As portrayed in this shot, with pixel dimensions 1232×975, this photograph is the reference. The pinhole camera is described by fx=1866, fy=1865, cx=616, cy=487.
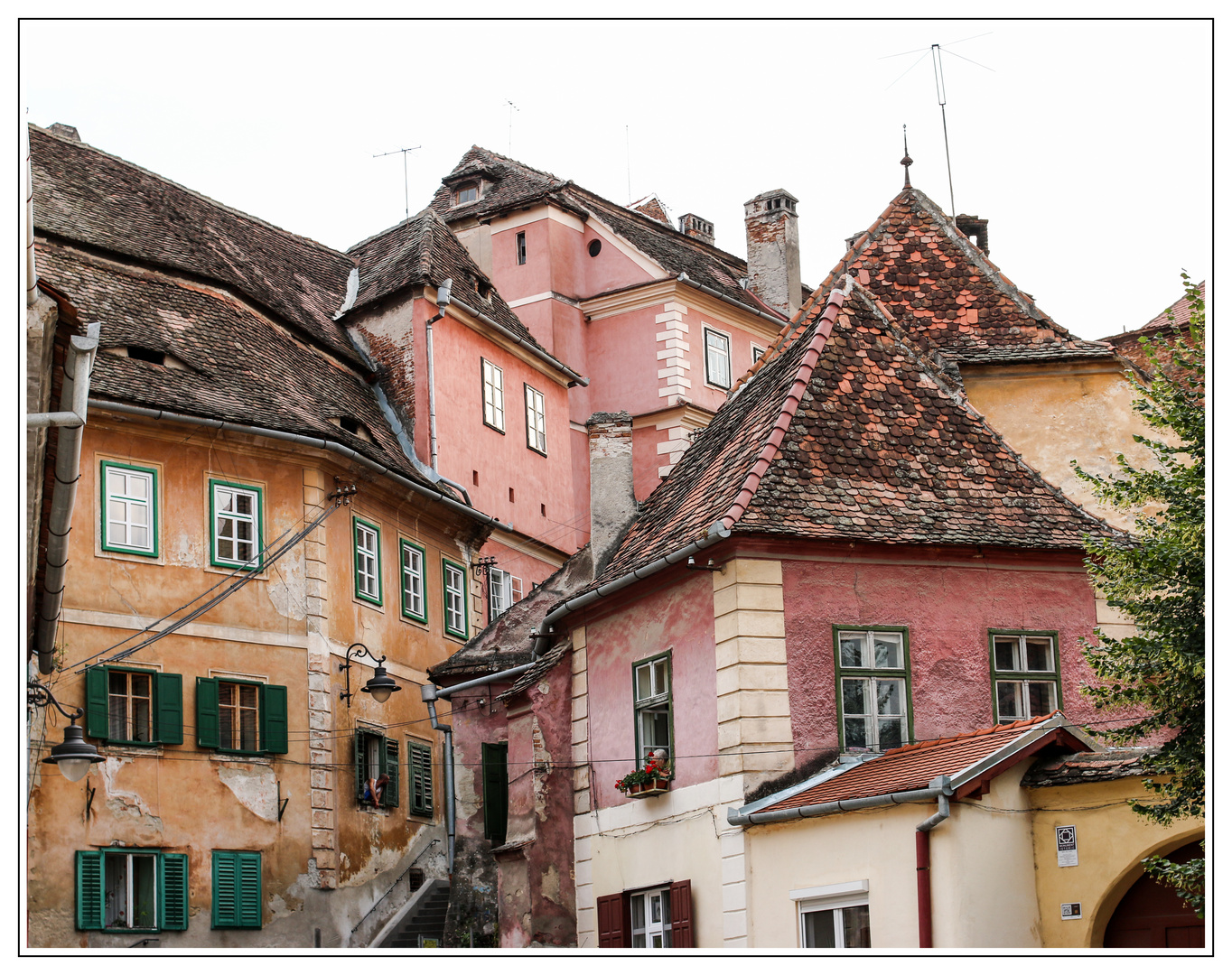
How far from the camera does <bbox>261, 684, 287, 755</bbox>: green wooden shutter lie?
25.4 meters

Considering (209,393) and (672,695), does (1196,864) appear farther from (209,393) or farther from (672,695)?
(209,393)

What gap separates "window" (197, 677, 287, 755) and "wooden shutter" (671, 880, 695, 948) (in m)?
7.97

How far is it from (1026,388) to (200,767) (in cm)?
1186

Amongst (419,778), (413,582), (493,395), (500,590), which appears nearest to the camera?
(419,778)

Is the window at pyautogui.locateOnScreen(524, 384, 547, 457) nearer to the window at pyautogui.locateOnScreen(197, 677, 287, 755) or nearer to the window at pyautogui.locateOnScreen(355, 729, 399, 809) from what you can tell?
the window at pyautogui.locateOnScreen(355, 729, 399, 809)

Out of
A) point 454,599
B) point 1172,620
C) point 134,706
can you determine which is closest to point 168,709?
point 134,706

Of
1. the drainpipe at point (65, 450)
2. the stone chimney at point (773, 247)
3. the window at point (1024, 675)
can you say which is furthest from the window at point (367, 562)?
the stone chimney at point (773, 247)

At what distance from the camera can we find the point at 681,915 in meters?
19.3

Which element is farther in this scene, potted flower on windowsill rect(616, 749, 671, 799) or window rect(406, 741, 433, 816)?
window rect(406, 741, 433, 816)

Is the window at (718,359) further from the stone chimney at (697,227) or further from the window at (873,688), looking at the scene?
the window at (873,688)

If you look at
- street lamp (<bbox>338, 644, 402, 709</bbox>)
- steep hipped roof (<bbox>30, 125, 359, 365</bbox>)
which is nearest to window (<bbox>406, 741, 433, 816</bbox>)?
street lamp (<bbox>338, 644, 402, 709</bbox>)

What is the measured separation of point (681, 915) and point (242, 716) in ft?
28.1

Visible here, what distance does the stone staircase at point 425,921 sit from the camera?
26.1m

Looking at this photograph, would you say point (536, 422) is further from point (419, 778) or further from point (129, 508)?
point (129, 508)
